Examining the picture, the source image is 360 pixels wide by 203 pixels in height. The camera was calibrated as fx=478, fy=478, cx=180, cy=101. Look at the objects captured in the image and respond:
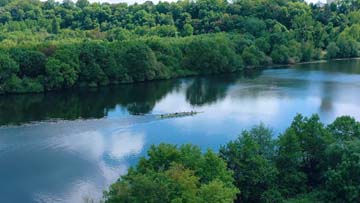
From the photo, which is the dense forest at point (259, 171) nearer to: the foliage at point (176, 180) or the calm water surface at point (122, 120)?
the foliage at point (176, 180)

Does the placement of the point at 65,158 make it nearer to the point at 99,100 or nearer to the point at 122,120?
the point at 122,120

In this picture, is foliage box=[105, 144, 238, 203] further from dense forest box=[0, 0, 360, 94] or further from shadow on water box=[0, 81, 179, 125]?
dense forest box=[0, 0, 360, 94]

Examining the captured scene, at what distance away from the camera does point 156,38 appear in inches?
1908

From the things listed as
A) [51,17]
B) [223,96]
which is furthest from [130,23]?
[223,96]

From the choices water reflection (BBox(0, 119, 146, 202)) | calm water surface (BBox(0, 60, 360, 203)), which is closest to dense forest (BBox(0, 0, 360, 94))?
calm water surface (BBox(0, 60, 360, 203))

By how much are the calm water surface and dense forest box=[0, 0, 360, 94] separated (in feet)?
6.88

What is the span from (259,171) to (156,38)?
113ft

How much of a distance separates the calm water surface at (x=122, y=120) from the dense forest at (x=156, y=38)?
210 cm

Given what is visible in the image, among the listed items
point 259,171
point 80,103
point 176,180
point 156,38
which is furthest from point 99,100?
point 176,180

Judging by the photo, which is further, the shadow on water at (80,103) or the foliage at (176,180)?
the shadow on water at (80,103)

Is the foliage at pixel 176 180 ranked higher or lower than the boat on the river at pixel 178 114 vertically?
higher

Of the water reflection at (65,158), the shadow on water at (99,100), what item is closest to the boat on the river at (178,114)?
the shadow on water at (99,100)

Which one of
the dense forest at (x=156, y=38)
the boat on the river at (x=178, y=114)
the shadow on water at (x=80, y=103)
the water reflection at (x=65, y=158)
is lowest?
the water reflection at (x=65, y=158)

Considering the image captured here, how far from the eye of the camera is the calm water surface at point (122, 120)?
1983 cm
